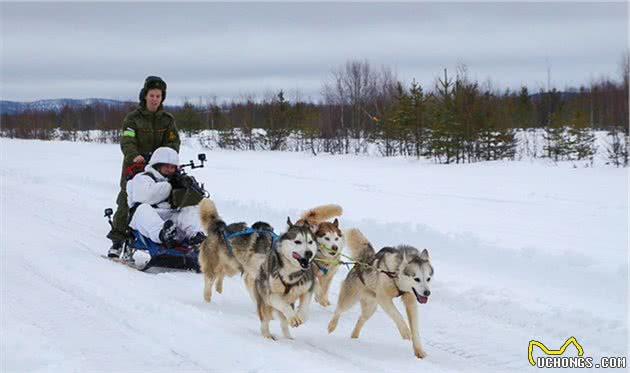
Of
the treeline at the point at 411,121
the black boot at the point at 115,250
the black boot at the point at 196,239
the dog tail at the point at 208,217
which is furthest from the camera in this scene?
the treeline at the point at 411,121

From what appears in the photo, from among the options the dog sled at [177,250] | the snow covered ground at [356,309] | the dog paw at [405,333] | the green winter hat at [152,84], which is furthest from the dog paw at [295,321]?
the green winter hat at [152,84]

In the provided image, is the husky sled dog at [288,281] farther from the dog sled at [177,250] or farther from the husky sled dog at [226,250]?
the dog sled at [177,250]

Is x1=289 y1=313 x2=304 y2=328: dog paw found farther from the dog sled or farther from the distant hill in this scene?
the distant hill

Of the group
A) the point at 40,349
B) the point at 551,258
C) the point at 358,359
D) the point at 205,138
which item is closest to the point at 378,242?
the point at 551,258

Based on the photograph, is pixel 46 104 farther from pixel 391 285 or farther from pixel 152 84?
pixel 391 285

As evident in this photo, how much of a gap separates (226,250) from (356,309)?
1387mm

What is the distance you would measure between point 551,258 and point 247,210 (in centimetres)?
582

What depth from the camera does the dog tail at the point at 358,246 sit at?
17.5 ft

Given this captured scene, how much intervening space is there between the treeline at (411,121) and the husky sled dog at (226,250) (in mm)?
18405

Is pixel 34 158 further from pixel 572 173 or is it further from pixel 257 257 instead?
pixel 257 257

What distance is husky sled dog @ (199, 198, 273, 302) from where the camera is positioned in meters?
6.02

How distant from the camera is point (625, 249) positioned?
7.31 metres

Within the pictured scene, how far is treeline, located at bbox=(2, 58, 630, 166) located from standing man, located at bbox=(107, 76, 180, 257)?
17.7m

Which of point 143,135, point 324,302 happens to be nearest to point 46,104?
point 143,135
